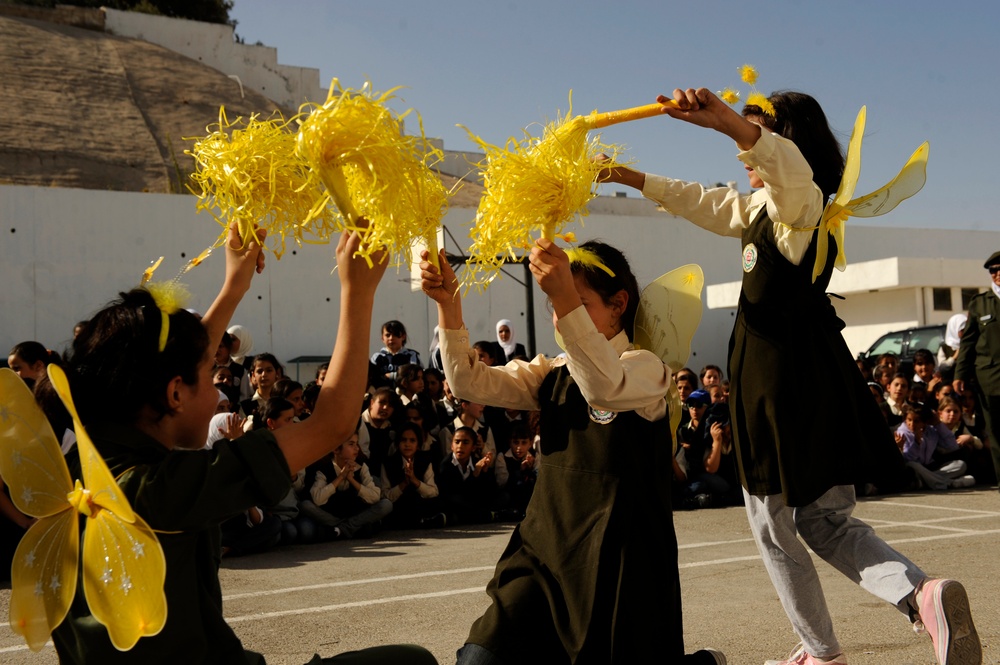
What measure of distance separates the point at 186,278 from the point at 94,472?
18956mm

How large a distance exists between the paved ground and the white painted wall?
11546mm

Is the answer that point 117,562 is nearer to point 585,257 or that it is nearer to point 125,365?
point 125,365

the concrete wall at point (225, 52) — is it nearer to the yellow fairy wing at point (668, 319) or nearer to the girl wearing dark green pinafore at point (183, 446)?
the yellow fairy wing at point (668, 319)

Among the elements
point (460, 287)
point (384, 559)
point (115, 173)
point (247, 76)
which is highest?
point (247, 76)

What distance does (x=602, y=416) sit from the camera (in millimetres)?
3033

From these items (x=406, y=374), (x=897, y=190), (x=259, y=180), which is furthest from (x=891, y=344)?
(x=259, y=180)

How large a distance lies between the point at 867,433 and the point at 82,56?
2077 inches

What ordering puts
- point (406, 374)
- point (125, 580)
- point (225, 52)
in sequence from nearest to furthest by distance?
1. point (125, 580)
2. point (406, 374)
3. point (225, 52)

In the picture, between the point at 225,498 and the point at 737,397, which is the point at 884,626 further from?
the point at 225,498

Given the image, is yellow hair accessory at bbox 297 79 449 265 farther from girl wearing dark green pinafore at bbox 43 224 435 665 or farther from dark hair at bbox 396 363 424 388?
dark hair at bbox 396 363 424 388

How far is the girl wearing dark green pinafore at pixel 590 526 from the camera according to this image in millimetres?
2859

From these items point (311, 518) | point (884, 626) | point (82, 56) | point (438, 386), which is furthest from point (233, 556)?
point (82, 56)

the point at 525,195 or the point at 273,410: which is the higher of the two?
the point at 525,195

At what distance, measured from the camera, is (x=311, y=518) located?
8.35m
